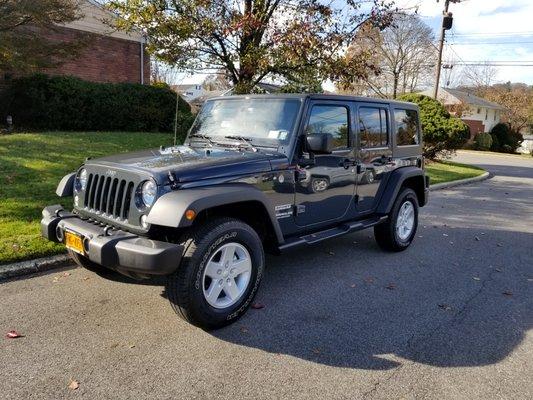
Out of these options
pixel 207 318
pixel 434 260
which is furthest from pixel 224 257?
pixel 434 260

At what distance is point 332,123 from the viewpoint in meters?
4.71

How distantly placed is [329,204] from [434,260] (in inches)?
73.5

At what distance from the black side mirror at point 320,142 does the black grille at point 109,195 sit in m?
1.62

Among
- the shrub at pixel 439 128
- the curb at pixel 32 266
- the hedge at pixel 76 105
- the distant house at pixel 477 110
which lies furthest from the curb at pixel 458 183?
the distant house at pixel 477 110

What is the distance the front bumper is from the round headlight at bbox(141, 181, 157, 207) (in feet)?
0.89

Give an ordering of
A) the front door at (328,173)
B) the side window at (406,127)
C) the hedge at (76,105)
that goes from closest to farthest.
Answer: the front door at (328,173), the side window at (406,127), the hedge at (76,105)

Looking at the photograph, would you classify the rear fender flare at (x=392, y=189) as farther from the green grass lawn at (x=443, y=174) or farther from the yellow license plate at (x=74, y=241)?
the green grass lawn at (x=443, y=174)

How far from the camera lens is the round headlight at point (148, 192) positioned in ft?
11.0

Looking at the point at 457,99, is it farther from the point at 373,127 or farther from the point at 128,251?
the point at 128,251

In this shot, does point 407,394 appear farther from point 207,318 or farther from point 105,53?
point 105,53

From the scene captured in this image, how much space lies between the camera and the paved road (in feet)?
9.53

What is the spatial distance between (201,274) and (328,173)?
1.83 metres

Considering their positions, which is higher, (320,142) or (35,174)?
(320,142)

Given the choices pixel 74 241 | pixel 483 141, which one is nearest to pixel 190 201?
pixel 74 241
